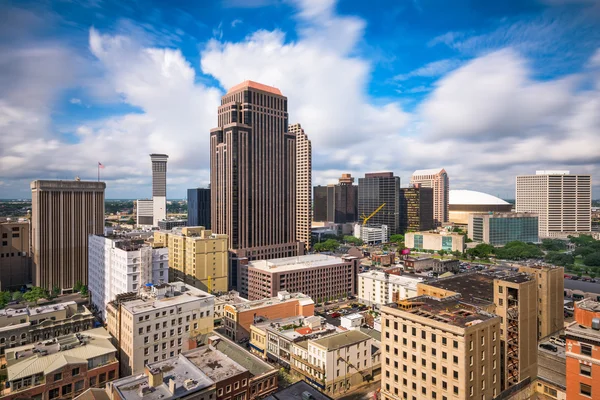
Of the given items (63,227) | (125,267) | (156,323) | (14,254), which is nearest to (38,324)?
(125,267)

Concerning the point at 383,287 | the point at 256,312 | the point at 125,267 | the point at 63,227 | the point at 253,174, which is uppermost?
the point at 253,174

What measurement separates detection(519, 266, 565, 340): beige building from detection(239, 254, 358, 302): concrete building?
7395 centimetres

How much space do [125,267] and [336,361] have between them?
6160 centimetres

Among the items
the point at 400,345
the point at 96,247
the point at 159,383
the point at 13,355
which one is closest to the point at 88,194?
the point at 96,247

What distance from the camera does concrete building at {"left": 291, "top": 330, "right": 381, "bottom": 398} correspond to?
73812mm

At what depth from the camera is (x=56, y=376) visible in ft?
208

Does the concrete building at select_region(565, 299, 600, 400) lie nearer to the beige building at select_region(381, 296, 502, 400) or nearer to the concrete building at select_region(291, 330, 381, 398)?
the beige building at select_region(381, 296, 502, 400)

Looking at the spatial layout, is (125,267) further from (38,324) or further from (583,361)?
(583,361)

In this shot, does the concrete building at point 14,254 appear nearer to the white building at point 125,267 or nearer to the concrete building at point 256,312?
the white building at point 125,267

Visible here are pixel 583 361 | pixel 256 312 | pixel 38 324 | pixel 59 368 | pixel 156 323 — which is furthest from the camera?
pixel 256 312

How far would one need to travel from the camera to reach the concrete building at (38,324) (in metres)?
79.4

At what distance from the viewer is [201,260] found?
139m

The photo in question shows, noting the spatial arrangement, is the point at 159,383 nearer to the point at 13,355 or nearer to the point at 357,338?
the point at 13,355

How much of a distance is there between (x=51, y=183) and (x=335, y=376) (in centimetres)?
13216
